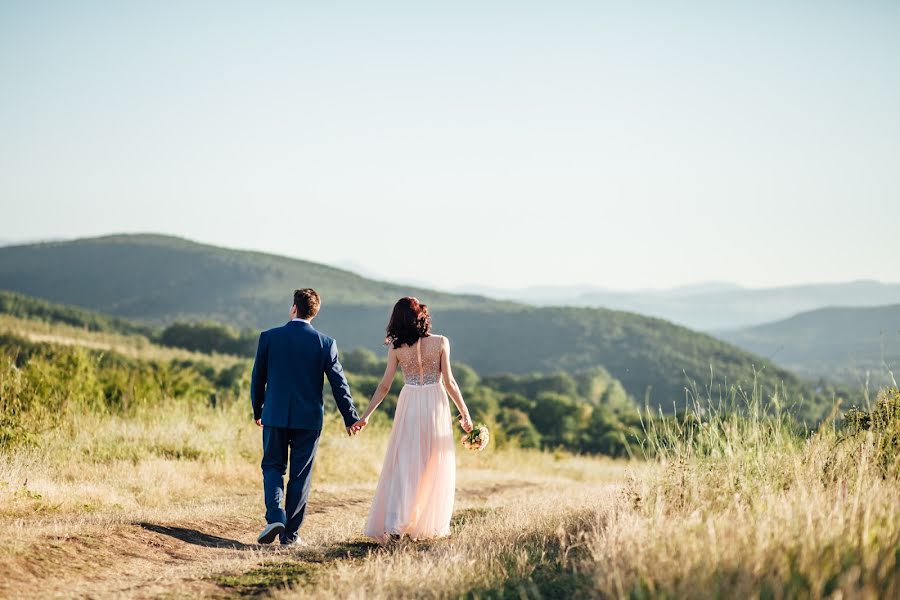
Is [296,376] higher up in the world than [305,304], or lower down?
lower down

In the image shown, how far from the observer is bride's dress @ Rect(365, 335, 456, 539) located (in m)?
7.88

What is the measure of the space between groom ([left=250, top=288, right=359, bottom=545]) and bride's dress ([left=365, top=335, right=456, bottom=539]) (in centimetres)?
49

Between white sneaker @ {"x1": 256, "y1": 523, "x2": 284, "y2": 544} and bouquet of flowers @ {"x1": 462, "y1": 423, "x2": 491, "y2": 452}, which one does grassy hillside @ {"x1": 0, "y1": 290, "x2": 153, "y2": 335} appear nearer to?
white sneaker @ {"x1": 256, "y1": 523, "x2": 284, "y2": 544}

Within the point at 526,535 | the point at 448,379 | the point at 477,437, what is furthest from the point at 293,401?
the point at 526,535

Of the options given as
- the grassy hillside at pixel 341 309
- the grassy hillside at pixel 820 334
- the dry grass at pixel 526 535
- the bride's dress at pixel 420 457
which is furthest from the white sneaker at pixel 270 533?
the grassy hillside at pixel 820 334

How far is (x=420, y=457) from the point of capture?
313 inches

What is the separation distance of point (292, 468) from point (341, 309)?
358ft

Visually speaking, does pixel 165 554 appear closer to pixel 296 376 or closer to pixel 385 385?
pixel 296 376

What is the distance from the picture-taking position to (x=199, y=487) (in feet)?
38.8

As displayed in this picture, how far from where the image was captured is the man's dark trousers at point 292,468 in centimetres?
798

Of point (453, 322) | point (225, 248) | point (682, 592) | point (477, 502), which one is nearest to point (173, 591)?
point (682, 592)

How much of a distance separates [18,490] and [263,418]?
3082mm

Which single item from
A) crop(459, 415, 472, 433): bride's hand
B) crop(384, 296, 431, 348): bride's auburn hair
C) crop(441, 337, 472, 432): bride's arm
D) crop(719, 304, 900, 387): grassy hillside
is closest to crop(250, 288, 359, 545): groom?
crop(384, 296, 431, 348): bride's auburn hair

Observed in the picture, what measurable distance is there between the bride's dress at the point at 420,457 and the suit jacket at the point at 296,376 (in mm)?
523
